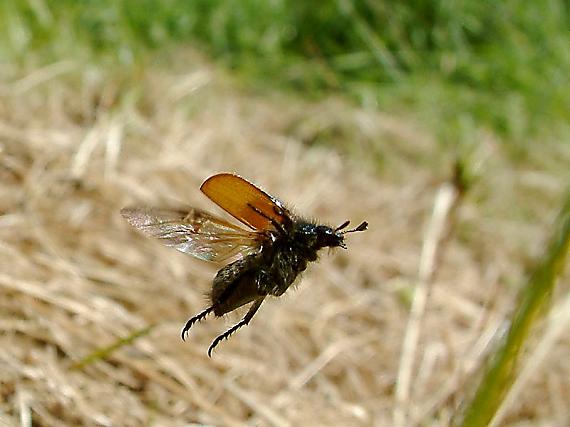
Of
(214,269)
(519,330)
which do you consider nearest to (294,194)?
(214,269)

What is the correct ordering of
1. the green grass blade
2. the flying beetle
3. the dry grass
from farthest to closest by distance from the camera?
the dry grass → the flying beetle → the green grass blade

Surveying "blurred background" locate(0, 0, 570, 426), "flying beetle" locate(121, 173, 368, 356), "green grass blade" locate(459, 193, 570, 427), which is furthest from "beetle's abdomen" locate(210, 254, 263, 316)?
"green grass blade" locate(459, 193, 570, 427)

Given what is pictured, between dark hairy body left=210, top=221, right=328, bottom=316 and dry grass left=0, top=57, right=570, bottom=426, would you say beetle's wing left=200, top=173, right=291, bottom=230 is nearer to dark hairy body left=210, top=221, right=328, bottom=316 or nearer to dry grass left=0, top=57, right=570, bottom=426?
dark hairy body left=210, top=221, right=328, bottom=316

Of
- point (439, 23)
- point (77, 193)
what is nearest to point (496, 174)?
point (439, 23)

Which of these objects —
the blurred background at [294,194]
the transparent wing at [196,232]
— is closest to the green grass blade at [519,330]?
the blurred background at [294,194]

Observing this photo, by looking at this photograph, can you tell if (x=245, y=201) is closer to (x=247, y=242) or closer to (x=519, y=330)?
(x=247, y=242)

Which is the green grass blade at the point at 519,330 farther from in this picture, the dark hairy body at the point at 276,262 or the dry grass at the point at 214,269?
the dry grass at the point at 214,269
